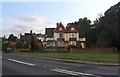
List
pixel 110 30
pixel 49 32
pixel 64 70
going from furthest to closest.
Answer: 1. pixel 49 32
2. pixel 110 30
3. pixel 64 70

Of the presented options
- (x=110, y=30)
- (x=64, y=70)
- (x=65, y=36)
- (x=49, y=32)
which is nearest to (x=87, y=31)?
(x=49, y=32)

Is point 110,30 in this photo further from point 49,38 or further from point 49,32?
point 49,32

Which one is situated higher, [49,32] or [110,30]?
[49,32]

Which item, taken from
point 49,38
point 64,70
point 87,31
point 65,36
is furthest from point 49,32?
point 64,70

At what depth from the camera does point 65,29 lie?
9869cm

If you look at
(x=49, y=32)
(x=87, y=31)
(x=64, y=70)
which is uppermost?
(x=87, y=31)

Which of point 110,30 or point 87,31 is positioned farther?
point 87,31

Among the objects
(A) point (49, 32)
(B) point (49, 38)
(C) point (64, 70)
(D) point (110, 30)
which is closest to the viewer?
(C) point (64, 70)

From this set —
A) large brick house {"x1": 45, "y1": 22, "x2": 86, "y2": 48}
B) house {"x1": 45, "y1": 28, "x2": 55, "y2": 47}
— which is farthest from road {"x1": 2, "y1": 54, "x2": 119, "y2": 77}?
house {"x1": 45, "y1": 28, "x2": 55, "y2": 47}

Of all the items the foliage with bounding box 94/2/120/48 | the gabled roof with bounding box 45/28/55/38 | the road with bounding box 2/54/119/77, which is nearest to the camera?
the road with bounding box 2/54/119/77

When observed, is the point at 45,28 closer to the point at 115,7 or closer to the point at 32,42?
the point at 32,42

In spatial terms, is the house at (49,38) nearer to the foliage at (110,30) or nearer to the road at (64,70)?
the foliage at (110,30)

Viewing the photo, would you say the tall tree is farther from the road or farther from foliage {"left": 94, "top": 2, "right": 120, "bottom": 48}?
the road

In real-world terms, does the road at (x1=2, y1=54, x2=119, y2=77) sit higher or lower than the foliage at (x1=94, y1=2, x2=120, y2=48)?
lower
